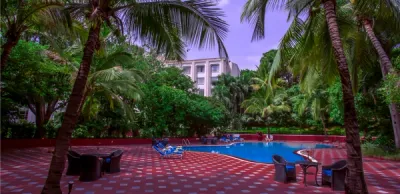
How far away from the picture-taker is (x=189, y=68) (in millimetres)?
45250

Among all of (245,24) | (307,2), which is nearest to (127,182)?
(245,24)

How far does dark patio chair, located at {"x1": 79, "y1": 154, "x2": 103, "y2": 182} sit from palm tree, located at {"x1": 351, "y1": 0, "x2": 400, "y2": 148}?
25.7ft

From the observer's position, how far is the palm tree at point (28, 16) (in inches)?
218

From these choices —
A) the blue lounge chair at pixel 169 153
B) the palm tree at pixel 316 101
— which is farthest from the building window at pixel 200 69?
the blue lounge chair at pixel 169 153

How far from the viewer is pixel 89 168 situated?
717 cm

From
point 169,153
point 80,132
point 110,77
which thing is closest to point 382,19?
point 169,153

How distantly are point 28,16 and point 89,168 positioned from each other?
3780 mm

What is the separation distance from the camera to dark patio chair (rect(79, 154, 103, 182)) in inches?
282

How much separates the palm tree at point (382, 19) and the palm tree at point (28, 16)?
7.03 meters

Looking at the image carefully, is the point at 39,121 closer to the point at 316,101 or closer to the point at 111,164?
the point at 111,164

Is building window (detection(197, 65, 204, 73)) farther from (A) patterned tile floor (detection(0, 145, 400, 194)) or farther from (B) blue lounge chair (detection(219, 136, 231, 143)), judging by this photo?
(A) patterned tile floor (detection(0, 145, 400, 194))

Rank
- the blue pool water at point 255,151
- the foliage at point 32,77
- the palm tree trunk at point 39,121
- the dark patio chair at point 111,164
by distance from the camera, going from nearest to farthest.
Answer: the dark patio chair at point 111,164
the foliage at point 32,77
the blue pool water at point 255,151
the palm tree trunk at point 39,121

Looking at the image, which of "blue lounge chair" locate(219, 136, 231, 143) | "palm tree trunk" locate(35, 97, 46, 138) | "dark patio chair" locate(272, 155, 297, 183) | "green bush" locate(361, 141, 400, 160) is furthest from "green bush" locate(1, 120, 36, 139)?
"green bush" locate(361, 141, 400, 160)

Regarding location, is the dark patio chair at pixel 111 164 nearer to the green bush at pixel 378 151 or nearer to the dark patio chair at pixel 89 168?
the dark patio chair at pixel 89 168
